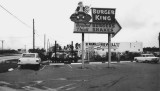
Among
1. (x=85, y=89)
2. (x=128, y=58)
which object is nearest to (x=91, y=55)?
(x=128, y=58)

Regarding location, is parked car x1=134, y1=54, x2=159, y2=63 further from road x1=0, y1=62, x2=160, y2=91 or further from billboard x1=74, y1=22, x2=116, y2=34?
road x1=0, y1=62, x2=160, y2=91

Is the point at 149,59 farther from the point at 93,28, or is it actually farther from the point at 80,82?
the point at 80,82

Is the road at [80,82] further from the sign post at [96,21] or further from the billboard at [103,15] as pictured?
the billboard at [103,15]

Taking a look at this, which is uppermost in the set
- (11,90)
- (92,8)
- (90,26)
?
(92,8)

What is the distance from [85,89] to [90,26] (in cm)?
1679

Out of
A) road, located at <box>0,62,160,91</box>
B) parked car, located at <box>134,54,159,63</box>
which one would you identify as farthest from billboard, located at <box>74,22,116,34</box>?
parked car, located at <box>134,54,159,63</box>

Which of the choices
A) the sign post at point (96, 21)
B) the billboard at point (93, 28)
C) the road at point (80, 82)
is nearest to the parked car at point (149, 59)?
the sign post at point (96, 21)

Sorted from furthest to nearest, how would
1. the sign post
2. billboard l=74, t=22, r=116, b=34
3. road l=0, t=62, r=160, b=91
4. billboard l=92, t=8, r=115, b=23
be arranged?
billboard l=92, t=8, r=115, b=23
billboard l=74, t=22, r=116, b=34
the sign post
road l=0, t=62, r=160, b=91

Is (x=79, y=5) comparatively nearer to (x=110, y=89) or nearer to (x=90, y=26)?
(x=90, y=26)

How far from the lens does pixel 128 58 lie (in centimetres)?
5862

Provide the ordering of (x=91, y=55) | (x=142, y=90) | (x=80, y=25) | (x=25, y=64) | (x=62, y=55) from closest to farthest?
(x=142, y=90)
(x=25, y=64)
(x=80, y=25)
(x=62, y=55)
(x=91, y=55)

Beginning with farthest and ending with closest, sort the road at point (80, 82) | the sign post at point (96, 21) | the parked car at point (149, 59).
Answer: the parked car at point (149, 59), the sign post at point (96, 21), the road at point (80, 82)

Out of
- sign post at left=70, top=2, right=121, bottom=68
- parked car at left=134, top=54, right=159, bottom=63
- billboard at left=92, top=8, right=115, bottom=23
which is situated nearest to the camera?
sign post at left=70, top=2, right=121, bottom=68

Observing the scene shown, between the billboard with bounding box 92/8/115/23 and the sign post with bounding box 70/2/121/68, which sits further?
the billboard with bounding box 92/8/115/23
